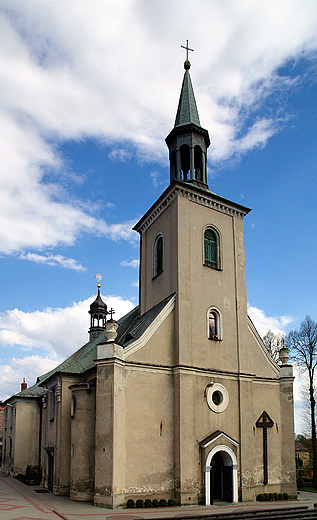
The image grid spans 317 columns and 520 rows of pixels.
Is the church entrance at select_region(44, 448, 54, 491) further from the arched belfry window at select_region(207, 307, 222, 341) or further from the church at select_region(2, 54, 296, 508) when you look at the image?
the arched belfry window at select_region(207, 307, 222, 341)

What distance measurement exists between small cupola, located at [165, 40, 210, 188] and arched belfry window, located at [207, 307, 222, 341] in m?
7.57

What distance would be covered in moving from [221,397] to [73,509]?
843cm

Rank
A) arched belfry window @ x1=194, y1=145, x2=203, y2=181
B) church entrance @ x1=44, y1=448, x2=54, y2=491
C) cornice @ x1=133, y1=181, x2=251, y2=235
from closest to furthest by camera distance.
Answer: cornice @ x1=133, y1=181, x2=251, y2=235 → church entrance @ x1=44, y1=448, x2=54, y2=491 → arched belfry window @ x1=194, y1=145, x2=203, y2=181

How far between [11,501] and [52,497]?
2.08 meters

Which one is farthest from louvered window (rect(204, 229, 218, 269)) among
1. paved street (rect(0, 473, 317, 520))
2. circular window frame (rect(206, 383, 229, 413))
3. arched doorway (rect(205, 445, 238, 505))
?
paved street (rect(0, 473, 317, 520))

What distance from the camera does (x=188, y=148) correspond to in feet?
84.3

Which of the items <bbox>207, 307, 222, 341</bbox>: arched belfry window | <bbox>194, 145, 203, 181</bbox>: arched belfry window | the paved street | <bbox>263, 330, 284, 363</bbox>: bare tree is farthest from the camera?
<bbox>263, 330, 284, 363</bbox>: bare tree

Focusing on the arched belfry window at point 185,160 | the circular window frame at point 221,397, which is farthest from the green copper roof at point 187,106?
the circular window frame at point 221,397

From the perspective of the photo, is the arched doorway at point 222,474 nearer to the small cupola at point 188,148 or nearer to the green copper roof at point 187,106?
the small cupola at point 188,148

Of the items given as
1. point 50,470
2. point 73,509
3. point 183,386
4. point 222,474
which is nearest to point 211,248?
point 183,386

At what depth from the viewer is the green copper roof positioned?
26609mm

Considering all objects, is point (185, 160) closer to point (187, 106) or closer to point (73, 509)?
point (187, 106)

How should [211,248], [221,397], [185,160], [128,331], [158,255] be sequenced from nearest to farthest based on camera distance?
[221,397] < [211,248] < [158,255] < [128,331] < [185,160]

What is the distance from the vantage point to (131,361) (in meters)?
19.7
